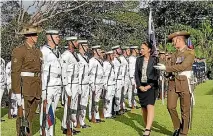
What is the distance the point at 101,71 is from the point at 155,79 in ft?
8.20

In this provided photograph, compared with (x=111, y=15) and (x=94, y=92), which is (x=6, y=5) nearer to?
(x=111, y=15)

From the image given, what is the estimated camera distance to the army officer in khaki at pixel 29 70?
24.7 ft

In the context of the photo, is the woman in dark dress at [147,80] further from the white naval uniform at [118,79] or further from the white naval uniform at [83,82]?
the white naval uniform at [118,79]

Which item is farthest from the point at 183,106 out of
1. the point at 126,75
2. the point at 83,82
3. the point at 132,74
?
the point at 132,74

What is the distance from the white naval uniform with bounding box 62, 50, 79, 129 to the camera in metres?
8.95

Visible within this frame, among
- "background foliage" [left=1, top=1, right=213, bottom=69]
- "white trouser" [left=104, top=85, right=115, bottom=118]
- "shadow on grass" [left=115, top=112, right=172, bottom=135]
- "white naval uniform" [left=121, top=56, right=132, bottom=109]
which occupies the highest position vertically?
"background foliage" [left=1, top=1, right=213, bottom=69]

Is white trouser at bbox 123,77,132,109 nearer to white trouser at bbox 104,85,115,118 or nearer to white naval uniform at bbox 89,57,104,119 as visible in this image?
white trouser at bbox 104,85,115,118

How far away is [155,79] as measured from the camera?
8.93 meters

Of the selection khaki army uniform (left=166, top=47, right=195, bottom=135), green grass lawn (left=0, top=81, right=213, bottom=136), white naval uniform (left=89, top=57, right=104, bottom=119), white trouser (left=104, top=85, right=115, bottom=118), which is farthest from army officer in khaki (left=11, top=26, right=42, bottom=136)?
white trouser (left=104, top=85, right=115, bottom=118)

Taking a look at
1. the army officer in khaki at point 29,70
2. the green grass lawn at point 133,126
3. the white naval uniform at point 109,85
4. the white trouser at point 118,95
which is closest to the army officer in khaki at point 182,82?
the green grass lawn at point 133,126

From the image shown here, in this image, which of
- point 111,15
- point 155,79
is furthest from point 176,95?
point 111,15

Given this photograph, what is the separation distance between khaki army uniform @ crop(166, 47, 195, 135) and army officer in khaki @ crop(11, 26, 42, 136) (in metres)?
2.41

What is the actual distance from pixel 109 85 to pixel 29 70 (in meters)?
4.53

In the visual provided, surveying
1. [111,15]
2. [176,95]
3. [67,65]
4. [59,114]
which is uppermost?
[111,15]
